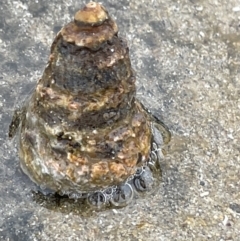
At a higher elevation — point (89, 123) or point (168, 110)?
point (89, 123)

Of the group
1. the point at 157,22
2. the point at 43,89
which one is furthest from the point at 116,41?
the point at 157,22

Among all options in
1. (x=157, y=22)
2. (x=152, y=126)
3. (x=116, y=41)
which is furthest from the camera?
(x=157, y=22)

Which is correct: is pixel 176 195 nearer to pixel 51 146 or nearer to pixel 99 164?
pixel 99 164

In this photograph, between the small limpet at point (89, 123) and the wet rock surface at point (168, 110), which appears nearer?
the small limpet at point (89, 123)

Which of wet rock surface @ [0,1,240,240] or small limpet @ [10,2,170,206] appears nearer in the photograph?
small limpet @ [10,2,170,206]

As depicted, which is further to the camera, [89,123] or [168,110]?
[168,110]
